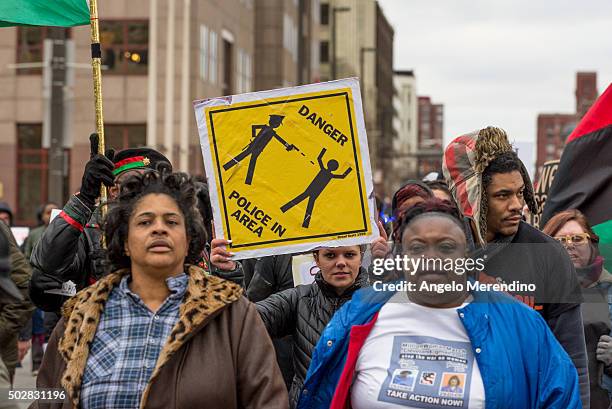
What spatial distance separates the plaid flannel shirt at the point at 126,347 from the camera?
4461mm

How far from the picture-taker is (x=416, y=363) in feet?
14.2

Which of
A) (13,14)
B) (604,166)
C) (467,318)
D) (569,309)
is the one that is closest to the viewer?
(467,318)

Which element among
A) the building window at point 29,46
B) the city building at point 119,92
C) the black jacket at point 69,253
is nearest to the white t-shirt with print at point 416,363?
the black jacket at point 69,253

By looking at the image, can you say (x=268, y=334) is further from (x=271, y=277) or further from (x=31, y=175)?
(x=31, y=175)

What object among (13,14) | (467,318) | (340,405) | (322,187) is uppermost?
(13,14)

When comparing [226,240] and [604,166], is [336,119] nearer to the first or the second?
[226,240]

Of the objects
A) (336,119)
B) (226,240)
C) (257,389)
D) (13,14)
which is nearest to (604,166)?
(336,119)

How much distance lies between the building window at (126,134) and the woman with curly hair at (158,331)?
35.3 meters

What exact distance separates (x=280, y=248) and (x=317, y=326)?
390 mm

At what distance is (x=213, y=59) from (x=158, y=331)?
39.7m

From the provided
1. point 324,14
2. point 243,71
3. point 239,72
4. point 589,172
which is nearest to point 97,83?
point 589,172

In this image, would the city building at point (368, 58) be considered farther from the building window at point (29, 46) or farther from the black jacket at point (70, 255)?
the black jacket at point (70, 255)

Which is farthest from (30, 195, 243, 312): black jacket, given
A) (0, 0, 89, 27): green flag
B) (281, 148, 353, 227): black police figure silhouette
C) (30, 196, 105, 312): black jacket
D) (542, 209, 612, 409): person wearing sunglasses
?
(542, 209, 612, 409): person wearing sunglasses

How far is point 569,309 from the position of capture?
5430 mm
